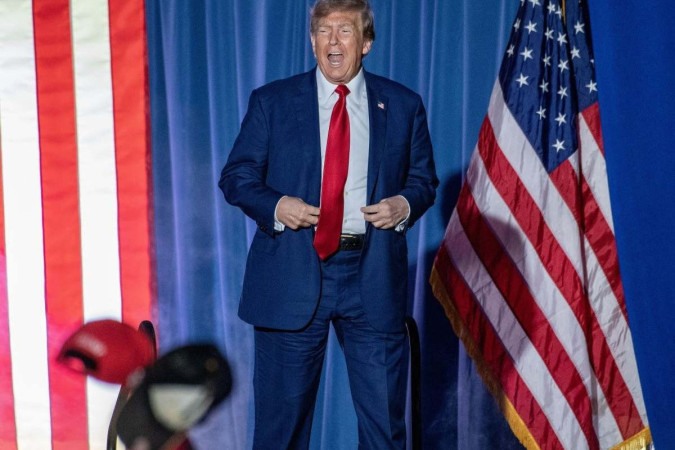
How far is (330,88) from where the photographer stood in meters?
2.21

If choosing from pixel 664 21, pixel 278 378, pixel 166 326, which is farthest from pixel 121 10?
pixel 664 21

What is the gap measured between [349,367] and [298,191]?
432mm

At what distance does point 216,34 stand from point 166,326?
0.99m

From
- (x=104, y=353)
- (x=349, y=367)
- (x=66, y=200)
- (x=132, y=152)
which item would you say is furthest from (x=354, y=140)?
(x=66, y=200)

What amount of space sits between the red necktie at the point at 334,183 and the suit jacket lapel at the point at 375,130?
6 centimetres

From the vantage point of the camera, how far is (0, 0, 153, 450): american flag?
312 cm

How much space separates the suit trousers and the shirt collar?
0.36 m

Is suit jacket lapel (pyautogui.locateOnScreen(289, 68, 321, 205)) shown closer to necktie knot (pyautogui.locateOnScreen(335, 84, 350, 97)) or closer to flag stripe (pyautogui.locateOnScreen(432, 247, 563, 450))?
necktie knot (pyautogui.locateOnScreen(335, 84, 350, 97))

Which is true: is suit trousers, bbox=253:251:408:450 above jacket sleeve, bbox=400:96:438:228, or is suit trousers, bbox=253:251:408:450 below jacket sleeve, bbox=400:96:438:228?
below

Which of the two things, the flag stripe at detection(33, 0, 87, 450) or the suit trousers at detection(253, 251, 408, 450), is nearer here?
the suit trousers at detection(253, 251, 408, 450)

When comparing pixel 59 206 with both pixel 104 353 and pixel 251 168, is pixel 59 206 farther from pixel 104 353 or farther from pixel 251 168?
pixel 104 353

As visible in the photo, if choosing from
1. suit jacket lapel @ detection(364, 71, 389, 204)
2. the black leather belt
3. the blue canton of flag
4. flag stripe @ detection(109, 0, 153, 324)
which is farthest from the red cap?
the blue canton of flag

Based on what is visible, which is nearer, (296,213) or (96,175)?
(296,213)

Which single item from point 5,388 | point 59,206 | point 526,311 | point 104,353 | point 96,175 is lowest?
point 5,388
